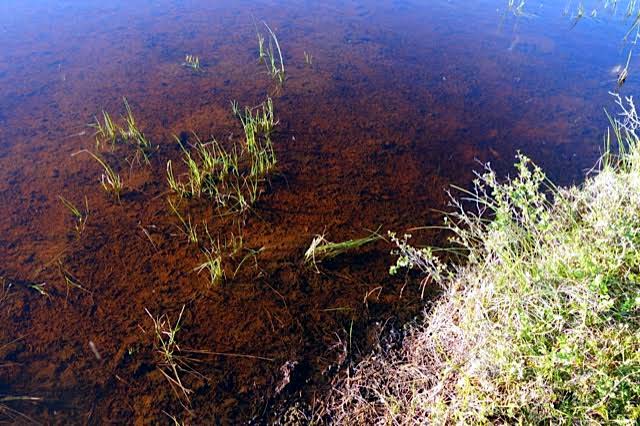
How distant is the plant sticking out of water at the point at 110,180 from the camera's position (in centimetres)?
322

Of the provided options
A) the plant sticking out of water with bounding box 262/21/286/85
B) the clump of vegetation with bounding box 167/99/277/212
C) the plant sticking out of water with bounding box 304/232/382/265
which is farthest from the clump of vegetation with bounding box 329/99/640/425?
the plant sticking out of water with bounding box 262/21/286/85

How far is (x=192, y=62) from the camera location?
4949 millimetres

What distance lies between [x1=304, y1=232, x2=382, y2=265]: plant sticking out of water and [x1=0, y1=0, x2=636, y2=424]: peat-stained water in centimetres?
7

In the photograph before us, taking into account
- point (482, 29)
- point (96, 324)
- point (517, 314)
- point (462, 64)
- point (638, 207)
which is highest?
point (482, 29)

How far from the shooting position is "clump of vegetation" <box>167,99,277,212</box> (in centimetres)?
323

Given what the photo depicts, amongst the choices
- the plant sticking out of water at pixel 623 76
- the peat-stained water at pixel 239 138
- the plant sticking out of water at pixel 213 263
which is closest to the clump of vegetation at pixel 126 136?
the peat-stained water at pixel 239 138

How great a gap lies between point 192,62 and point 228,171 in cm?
215

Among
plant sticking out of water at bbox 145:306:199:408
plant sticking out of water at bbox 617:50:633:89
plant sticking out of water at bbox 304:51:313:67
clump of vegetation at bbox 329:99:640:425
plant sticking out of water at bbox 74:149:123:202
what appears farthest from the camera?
plant sticking out of water at bbox 304:51:313:67

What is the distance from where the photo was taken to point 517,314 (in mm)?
1774

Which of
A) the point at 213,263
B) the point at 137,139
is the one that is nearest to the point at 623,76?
the point at 213,263

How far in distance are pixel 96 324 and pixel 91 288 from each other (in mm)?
280

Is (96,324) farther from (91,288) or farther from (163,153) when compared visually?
(163,153)

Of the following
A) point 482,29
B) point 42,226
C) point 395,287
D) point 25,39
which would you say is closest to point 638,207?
point 395,287

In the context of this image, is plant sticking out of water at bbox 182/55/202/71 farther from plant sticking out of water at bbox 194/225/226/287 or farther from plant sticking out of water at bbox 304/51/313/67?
plant sticking out of water at bbox 194/225/226/287
